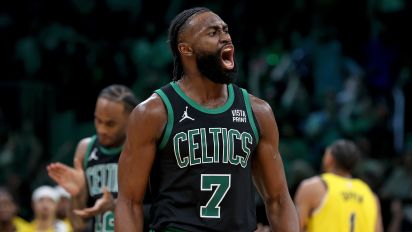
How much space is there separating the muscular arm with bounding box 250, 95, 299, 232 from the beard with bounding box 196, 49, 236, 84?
25 centimetres

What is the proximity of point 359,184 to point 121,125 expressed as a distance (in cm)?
264

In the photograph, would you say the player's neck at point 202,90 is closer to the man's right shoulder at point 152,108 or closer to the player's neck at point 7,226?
the man's right shoulder at point 152,108

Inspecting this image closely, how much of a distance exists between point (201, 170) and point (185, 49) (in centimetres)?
63

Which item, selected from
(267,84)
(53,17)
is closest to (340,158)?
(267,84)

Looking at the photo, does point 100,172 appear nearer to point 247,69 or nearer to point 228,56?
point 228,56


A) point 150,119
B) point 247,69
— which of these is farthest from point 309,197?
point 247,69

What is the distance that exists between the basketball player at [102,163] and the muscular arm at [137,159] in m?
1.61

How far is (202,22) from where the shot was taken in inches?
186

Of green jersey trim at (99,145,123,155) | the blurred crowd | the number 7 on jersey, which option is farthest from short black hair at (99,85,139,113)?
the blurred crowd

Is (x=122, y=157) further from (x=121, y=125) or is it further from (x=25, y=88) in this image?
(x=25, y=88)

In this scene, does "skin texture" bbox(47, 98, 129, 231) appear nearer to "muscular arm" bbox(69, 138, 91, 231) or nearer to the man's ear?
"muscular arm" bbox(69, 138, 91, 231)

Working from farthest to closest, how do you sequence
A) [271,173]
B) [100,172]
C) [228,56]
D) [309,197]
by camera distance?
1. [309,197]
2. [100,172]
3. [271,173]
4. [228,56]

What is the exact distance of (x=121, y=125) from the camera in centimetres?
650

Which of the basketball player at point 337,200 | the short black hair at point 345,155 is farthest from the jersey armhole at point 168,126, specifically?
the short black hair at point 345,155
